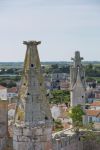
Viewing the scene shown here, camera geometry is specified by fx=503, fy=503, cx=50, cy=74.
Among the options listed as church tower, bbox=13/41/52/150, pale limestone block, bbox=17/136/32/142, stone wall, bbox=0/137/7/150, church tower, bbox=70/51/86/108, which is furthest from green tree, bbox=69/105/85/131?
pale limestone block, bbox=17/136/32/142

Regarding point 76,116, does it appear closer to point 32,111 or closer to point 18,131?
point 18,131

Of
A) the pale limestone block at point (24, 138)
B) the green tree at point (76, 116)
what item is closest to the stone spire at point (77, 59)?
the green tree at point (76, 116)

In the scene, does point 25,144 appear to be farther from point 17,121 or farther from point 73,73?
point 73,73

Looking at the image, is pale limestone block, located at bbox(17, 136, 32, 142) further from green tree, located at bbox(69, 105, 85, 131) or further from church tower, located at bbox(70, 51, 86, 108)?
church tower, located at bbox(70, 51, 86, 108)

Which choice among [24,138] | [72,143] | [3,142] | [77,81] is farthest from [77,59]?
[24,138]

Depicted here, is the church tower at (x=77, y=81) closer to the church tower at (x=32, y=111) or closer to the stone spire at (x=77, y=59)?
the stone spire at (x=77, y=59)

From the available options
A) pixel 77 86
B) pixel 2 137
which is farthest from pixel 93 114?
pixel 2 137
